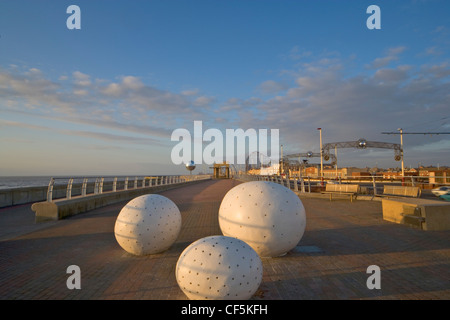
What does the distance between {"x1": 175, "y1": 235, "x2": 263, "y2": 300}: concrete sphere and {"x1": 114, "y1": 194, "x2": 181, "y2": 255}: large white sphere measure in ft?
8.31

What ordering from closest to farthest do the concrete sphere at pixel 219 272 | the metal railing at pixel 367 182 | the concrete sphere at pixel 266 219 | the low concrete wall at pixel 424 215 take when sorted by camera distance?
the concrete sphere at pixel 219 272 < the concrete sphere at pixel 266 219 < the low concrete wall at pixel 424 215 < the metal railing at pixel 367 182

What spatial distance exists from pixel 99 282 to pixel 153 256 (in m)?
1.70

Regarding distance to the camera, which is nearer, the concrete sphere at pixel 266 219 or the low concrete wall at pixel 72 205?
the concrete sphere at pixel 266 219

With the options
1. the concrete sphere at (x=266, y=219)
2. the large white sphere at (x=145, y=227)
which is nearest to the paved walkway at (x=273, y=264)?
the large white sphere at (x=145, y=227)

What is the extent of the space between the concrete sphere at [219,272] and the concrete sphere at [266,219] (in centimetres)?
183

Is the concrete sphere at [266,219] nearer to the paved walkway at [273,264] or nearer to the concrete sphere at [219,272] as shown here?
the paved walkway at [273,264]

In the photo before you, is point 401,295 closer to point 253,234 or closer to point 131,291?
point 253,234

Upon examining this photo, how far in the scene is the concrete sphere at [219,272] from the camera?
12.3 ft

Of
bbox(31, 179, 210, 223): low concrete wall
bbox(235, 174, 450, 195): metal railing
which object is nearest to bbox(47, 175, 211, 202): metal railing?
bbox(31, 179, 210, 223): low concrete wall

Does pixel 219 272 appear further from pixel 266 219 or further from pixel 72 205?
pixel 72 205

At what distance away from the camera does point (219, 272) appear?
3.77m

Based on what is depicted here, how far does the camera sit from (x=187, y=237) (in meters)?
8.20

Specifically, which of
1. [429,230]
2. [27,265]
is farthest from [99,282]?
[429,230]

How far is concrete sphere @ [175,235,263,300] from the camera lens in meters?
3.76
